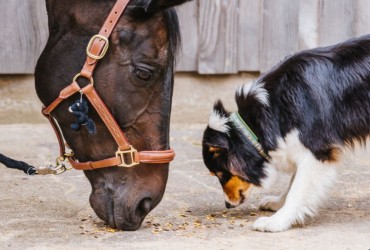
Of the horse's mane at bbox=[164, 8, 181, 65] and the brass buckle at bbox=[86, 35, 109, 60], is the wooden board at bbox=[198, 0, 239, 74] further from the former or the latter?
the brass buckle at bbox=[86, 35, 109, 60]

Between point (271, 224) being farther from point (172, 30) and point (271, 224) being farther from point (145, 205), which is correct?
point (172, 30)

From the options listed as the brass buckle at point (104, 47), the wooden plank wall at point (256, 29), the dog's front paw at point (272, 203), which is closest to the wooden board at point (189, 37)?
the wooden plank wall at point (256, 29)

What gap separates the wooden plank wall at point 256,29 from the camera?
249 inches

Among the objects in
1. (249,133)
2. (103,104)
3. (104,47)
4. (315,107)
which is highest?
(104,47)

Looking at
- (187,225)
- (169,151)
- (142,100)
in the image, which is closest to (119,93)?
(142,100)

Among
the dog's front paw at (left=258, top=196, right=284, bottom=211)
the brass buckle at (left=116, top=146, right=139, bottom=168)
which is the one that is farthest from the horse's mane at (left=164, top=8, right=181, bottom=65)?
the dog's front paw at (left=258, top=196, right=284, bottom=211)

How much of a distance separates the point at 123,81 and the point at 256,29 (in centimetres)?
315

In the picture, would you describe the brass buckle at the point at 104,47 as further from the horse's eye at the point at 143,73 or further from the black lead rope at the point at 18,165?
the black lead rope at the point at 18,165

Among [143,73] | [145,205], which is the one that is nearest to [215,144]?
[145,205]

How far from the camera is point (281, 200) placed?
426 cm

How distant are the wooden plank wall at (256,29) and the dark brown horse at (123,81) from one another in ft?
9.45

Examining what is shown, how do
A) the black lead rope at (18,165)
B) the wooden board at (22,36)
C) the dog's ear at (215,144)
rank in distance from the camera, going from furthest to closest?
1. the wooden board at (22,36)
2. the dog's ear at (215,144)
3. the black lead rope at (18,165)

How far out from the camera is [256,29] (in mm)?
6391

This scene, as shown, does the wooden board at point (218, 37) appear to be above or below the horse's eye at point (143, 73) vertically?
below
